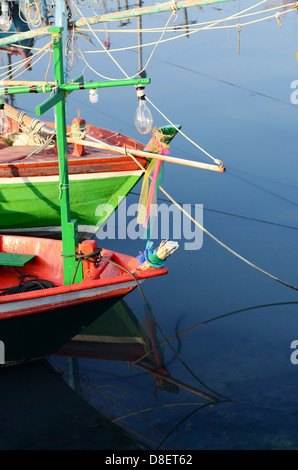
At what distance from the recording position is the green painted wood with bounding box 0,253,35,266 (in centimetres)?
940

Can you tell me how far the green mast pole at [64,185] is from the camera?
810 centimetres

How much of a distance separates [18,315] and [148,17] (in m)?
28.2

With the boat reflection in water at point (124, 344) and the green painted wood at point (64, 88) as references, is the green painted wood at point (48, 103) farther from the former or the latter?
the boat reflection in water at point (124, 344)

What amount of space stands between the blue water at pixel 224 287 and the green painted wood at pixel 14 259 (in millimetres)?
1489

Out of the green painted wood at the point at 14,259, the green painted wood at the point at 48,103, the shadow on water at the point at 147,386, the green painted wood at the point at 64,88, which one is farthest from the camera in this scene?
the green painted wood at the point at 14,259

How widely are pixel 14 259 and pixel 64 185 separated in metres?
1.75

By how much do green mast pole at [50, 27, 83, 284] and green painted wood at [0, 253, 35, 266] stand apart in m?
0.96

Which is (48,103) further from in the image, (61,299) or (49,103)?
(61,299)

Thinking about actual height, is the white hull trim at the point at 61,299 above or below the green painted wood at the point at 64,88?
below

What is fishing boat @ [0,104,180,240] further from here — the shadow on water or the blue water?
the shadow on water

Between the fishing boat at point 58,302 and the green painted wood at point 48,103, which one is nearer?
the green painted wood at point 48,103

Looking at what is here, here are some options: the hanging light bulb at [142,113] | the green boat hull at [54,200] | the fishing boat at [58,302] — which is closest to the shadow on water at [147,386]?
the fishing boat at [58,302]

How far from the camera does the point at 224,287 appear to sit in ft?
34.5
